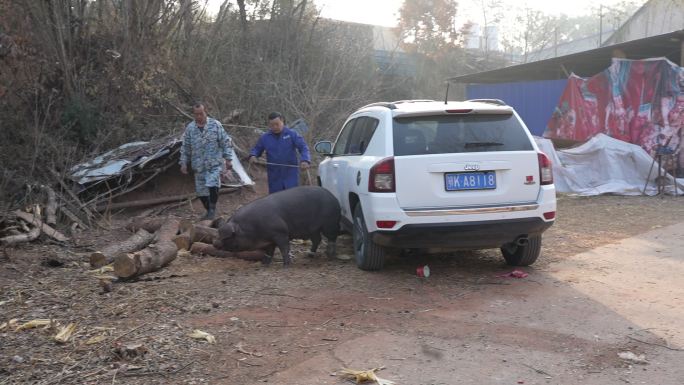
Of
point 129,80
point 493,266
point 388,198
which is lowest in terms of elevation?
point 493,266

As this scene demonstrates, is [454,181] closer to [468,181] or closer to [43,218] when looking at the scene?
[468,181]

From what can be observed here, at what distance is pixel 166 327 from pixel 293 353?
108 centimetres

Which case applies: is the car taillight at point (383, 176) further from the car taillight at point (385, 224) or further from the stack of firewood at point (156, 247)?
the stack of firewood at point (156, 247)

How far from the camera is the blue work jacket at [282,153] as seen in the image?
336 inches

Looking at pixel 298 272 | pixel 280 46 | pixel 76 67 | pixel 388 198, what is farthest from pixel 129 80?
pixel 388 198

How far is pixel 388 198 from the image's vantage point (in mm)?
5652

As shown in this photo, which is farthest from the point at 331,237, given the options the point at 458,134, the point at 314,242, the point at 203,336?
the point at 203,336

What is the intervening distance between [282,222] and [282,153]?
2.07 metres

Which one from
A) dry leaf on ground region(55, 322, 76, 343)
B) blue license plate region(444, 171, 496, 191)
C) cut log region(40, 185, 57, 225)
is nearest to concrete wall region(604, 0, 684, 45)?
blue license plate region(444, 171, 496, 191)

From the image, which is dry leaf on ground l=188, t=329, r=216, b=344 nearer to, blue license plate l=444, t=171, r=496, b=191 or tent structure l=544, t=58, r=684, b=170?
blue license plate l=444, t=171, r=496, b=191

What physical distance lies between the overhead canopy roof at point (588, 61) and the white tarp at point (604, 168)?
333 centimetres

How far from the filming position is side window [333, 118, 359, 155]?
24.5 ft

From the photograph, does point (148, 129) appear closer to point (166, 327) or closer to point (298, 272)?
point (298, 272)

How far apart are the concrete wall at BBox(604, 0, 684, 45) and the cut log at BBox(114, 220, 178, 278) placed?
84.0ft
